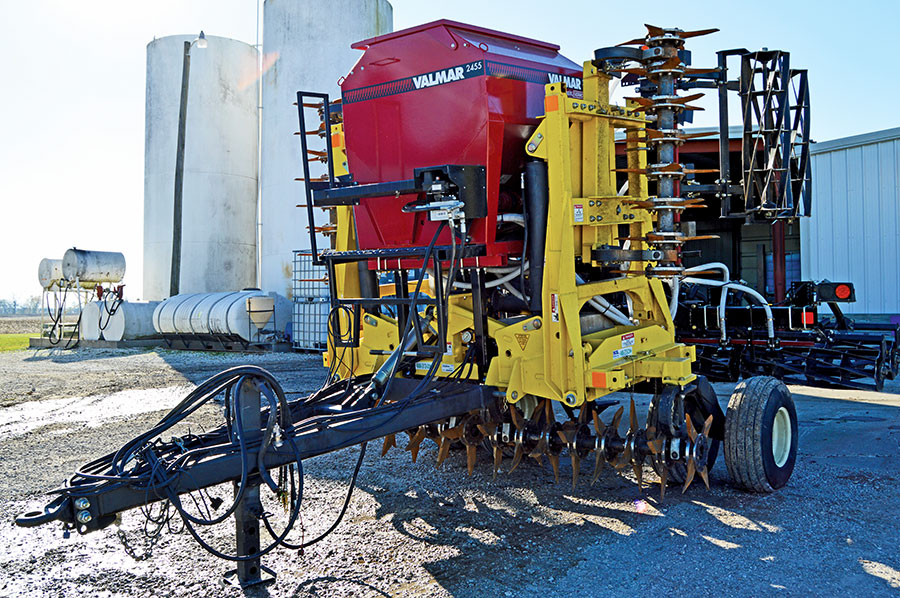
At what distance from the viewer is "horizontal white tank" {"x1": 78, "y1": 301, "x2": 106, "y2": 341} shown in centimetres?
2111

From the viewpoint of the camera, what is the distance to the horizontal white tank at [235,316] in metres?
18.1

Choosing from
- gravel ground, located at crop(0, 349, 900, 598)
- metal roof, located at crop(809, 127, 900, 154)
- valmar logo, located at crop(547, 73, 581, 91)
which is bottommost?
gravel ground, located at crop(0, 349, 900, 598)

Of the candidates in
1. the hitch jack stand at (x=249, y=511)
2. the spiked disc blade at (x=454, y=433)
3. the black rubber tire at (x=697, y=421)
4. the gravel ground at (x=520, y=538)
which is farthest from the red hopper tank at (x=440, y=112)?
the hitch jack stand at (x=249, y=511)

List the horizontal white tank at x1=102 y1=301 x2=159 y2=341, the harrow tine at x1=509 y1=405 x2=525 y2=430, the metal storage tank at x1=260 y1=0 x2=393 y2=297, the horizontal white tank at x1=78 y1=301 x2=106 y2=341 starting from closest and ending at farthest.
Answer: the harrow tine at x1=509 y1=405 x2=525 y2=430 < the horizontal white tank at x1=102 y1=301 x2=159 y2=341 < the metal storage tank at x1=260 y1=0 x2=393 y2=297 < the horizontal white tank at x1=78 y1=301 x2=106 y2=341

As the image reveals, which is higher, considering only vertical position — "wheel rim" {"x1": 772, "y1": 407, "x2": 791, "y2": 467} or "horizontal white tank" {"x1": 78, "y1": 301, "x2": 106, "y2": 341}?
"horizontal white tank" {"x1": 78, "y1": 301, "x2": 106, "y2": 341}

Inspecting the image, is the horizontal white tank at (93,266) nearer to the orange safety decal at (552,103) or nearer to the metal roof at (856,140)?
the metal roof at (856,140)

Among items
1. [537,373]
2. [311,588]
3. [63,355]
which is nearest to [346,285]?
[537,373]

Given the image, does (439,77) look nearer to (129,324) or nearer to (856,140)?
(856,140)

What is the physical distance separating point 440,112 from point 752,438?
297 centimetres

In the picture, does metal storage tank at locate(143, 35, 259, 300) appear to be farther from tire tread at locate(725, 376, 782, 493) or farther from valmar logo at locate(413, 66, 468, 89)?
tire tread at locate(725, 376, 782, 493)

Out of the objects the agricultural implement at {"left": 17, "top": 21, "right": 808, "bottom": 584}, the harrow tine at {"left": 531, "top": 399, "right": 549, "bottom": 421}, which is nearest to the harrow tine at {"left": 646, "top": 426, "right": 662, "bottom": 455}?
the agricultural implement at {"left": 17, "top": 21, "right": 808, "bottom": 584}

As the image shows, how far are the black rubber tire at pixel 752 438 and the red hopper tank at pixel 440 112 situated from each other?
6.12 feet

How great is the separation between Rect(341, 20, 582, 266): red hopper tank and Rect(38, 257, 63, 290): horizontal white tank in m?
20.7

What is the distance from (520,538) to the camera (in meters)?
4.46
